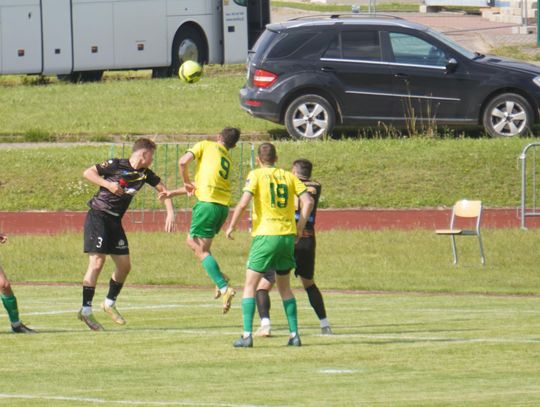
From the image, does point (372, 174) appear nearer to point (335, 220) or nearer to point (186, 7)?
point (335, 220)

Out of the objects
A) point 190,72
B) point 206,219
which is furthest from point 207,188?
point 190,72

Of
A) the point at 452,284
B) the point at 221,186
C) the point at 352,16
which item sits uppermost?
the point at 352,16

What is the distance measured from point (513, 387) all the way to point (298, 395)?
5.29ft

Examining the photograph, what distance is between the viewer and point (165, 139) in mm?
29484

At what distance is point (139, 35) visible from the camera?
3812 centimetres

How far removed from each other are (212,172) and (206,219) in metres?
0.52

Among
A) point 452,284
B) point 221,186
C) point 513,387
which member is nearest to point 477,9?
point 452,284

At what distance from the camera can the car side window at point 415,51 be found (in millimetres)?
27359

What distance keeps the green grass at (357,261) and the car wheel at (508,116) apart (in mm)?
4766

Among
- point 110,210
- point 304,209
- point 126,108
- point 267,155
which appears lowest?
point 126,108

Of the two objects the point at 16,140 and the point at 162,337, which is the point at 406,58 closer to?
the point at 16,140

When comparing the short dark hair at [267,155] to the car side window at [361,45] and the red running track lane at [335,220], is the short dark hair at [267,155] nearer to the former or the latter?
the red running track lane at [335,220]

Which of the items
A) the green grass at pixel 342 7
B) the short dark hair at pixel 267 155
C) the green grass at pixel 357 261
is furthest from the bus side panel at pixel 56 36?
the short dark hair at pixel 267 155

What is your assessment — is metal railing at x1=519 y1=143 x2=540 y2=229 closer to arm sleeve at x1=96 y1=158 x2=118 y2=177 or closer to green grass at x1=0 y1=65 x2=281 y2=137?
green grass at x1=0 y1=65 x2=281 y2=137
